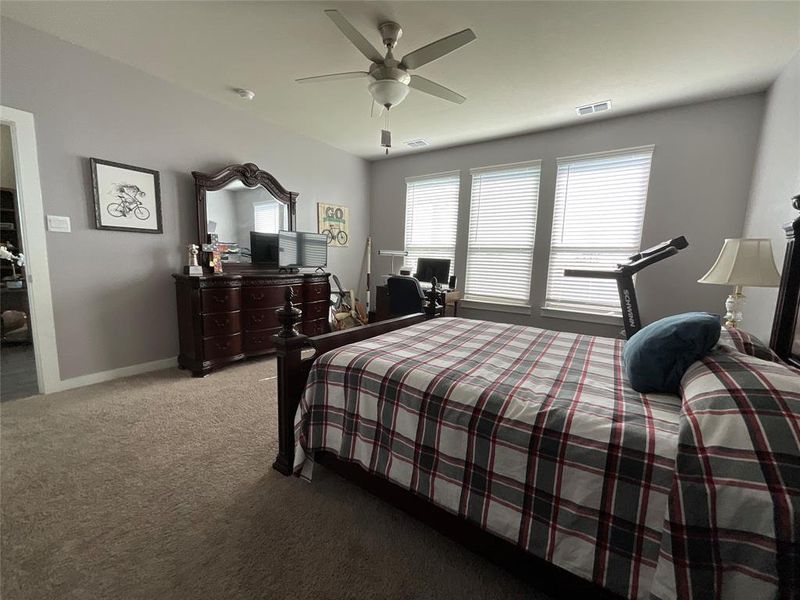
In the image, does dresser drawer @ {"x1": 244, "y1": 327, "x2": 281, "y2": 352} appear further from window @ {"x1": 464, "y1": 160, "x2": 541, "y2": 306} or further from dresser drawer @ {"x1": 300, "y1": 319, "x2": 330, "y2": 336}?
window @ {"x1": 464, "y1": 160, "x2": 541, "y2": 306}

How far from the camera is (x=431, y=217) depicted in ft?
15.4

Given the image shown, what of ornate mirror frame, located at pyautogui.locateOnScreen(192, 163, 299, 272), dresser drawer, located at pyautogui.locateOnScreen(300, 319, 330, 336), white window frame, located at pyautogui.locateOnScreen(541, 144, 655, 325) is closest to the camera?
ornate mirror frame, located at pyautogui.locateOnScreen(192, 163, 299, 272)

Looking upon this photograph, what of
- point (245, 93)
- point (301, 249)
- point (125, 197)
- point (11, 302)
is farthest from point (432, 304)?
point (11, 302)

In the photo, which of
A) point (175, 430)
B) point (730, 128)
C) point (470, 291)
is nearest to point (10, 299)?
point (175, 430)

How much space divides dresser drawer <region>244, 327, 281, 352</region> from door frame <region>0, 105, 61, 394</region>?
1.39 meters

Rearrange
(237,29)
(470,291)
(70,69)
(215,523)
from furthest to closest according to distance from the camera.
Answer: (470,291), (70,69), (237,29), (215,523)

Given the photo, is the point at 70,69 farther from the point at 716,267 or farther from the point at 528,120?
the point at 716,267

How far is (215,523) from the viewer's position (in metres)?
1.38

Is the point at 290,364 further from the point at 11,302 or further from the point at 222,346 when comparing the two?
the point at 11,302

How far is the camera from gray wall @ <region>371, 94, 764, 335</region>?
2.87 m

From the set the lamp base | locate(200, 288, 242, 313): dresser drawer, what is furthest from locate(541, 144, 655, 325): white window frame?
locate(200, 288, 242, 313): dresser drawer

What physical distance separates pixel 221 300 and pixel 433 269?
2.67 m

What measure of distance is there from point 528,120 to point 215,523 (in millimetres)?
4228

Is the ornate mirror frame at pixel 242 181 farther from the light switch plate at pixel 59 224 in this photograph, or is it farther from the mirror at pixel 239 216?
the light switch plate at pixel 59 224
